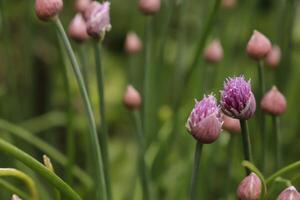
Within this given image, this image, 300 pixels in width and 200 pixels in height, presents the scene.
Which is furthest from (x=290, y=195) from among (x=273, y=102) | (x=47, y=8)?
(x=47, y=8)

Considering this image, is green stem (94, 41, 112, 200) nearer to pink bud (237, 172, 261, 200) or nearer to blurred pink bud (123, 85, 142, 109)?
blurred pink bud (123, 85, 142, 109)

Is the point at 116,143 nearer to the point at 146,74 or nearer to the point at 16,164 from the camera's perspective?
the point at 16,164

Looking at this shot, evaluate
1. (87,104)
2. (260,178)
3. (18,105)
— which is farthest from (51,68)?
(260,178)

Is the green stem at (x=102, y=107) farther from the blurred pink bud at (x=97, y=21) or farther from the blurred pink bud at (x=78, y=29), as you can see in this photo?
the blurred pink bud at (x=78, y=29)

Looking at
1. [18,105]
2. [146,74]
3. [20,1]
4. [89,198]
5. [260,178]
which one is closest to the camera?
[260,178]

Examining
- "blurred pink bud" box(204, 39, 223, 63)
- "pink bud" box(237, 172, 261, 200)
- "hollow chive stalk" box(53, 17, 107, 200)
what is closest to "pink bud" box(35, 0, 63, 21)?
"hollow chive stalk" box(53, 17, 107, 200)

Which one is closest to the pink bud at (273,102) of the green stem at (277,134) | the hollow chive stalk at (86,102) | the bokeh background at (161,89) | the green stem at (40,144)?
the green stem at (277,134)

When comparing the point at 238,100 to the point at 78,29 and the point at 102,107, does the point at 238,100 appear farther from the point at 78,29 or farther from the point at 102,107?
the point at 78,29
